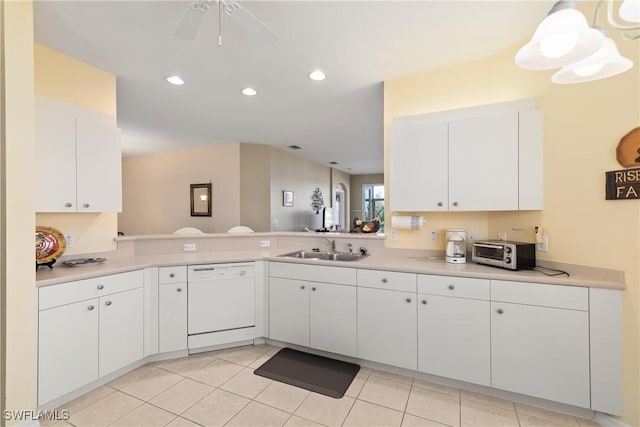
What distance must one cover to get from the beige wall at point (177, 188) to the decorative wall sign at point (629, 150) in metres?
4.80

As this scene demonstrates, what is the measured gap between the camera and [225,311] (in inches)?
105

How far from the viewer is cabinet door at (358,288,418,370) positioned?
2.19m

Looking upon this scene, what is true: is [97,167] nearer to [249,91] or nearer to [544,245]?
[249,91]

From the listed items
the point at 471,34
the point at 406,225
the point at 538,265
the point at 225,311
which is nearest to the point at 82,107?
the point at 225,311

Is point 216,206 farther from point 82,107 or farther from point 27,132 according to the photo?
point 27,132

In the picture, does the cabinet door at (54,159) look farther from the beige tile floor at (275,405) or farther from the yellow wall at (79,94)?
the beige tile floor at (275,405)

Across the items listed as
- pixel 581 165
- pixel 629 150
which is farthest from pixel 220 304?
pixel 629 150

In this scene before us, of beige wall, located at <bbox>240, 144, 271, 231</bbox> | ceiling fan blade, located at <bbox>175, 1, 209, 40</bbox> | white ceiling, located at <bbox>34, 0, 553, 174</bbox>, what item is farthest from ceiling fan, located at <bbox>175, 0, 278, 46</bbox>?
beige wall, located at <bbox>240, 144, 271, 231</bbox>

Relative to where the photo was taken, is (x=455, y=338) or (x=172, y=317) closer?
(x=455, y=338)

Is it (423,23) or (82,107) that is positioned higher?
(423,23)

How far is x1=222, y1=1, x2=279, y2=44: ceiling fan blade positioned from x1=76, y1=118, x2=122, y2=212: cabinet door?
5.19ft

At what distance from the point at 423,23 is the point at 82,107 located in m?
2.79

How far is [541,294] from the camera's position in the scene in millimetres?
1825

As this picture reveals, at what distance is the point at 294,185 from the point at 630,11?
18.4ft
